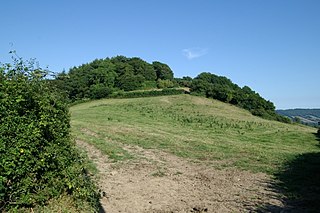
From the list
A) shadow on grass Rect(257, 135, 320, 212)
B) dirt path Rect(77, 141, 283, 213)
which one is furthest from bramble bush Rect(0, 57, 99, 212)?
shadow on grass Rect(257, 135, 320, 212)

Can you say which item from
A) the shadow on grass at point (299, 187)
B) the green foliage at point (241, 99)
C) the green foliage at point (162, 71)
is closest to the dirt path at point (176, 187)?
the shadow on grass at point (299, 187)

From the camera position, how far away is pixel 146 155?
13.2 m

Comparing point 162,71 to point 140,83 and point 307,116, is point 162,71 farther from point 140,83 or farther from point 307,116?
point 307,116

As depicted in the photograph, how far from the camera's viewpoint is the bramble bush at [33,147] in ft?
15.9

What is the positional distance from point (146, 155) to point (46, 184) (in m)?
7.76

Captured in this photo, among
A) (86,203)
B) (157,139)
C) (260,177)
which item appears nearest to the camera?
(86,203)

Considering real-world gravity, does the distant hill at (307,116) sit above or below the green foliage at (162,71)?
below

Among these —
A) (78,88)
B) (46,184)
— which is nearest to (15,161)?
(46,184)

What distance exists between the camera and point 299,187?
9094 millimetres

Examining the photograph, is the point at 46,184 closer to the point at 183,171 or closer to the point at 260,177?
the point at 183,171

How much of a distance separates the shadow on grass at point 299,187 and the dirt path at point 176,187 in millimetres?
320

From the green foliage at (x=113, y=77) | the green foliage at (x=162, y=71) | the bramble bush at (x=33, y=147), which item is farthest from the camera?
the green foliage at (x=162, y=71)

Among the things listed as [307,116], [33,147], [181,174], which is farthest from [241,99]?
[307,116]

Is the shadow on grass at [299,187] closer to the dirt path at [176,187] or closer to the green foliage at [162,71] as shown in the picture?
the dirt path at [176,187]
